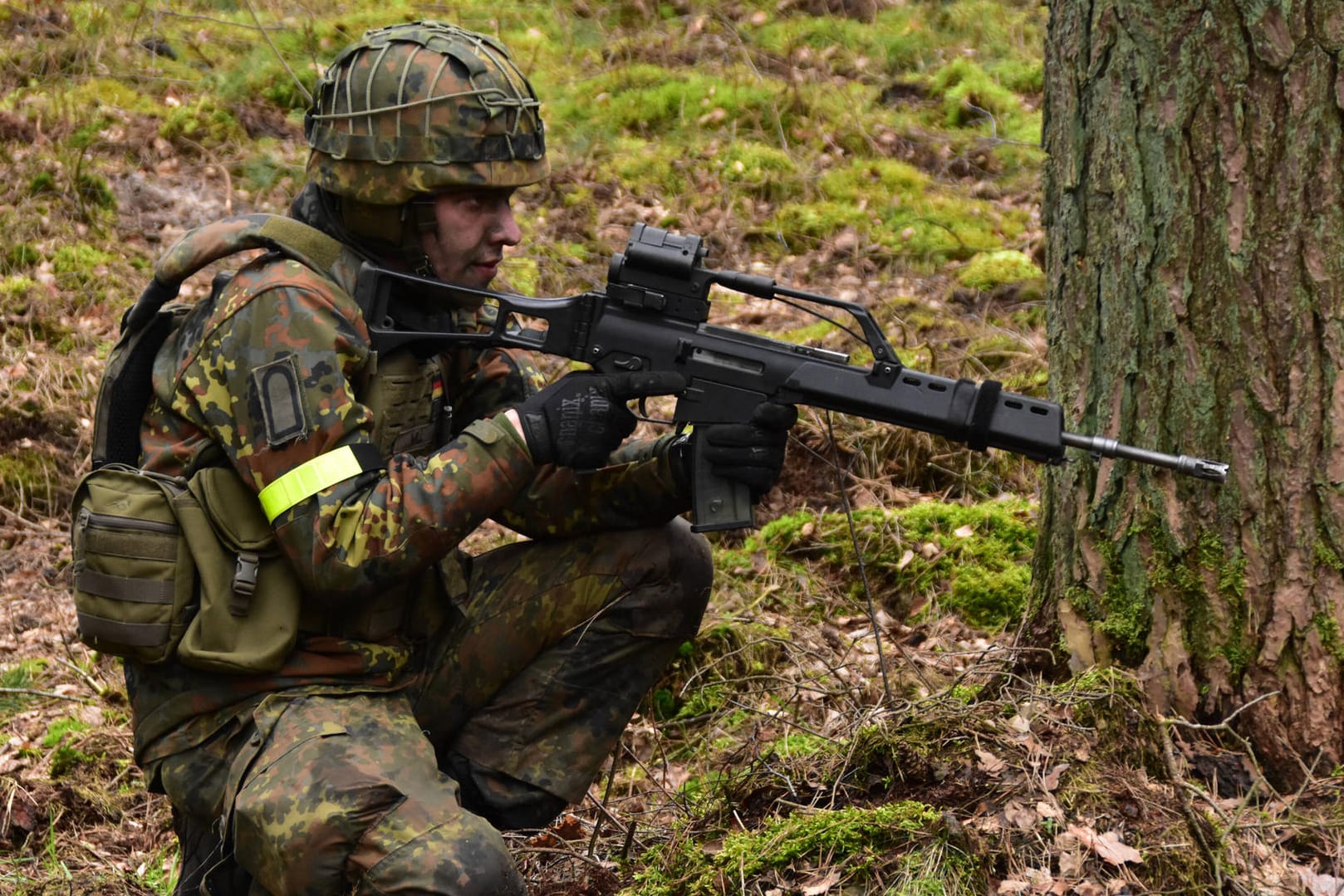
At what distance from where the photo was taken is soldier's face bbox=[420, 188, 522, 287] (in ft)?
11.8

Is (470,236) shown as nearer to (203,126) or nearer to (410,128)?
(410,128)

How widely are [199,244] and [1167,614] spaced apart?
269 centimetres

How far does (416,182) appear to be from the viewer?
137 inches

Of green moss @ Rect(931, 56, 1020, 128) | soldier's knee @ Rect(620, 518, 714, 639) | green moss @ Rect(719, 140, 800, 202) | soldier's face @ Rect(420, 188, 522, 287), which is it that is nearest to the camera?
soldier's face @ Rect(420, 188, 522, 287)

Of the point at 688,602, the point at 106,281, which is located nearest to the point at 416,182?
the point at 688,602

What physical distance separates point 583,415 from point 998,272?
14.3ft

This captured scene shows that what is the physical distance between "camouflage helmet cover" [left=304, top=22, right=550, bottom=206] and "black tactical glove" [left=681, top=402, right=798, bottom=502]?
890 mm

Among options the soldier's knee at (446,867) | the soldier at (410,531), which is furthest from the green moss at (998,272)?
the soldier's knee at (446,867)

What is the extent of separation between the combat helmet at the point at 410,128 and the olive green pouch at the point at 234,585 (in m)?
0.84

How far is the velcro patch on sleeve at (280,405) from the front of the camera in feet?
10.4

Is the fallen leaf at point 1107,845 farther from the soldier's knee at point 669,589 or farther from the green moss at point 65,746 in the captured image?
the green moss at point 65,746

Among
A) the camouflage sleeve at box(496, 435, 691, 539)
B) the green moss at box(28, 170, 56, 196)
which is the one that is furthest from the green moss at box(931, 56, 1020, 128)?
the camouflage sleeve at box(496, 435, 691, 539)

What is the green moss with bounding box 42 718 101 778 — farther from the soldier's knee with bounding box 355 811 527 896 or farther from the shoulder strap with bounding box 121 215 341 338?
the soldier's knee with bounding box 355 811 527 896

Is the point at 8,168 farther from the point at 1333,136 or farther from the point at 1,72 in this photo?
the point at 1333,136
